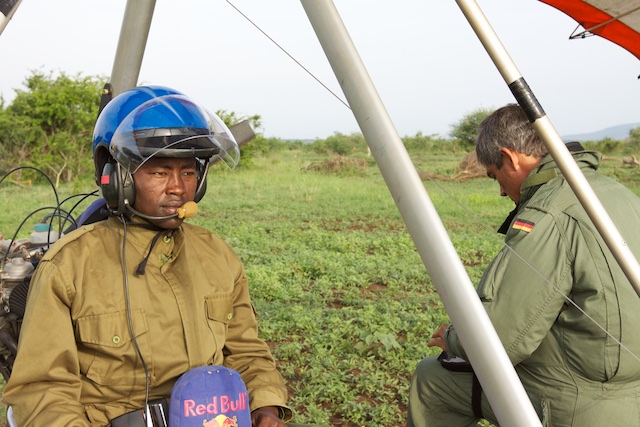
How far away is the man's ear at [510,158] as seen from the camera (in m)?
3.02

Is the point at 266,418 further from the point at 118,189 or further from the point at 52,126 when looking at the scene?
the point at 52,126

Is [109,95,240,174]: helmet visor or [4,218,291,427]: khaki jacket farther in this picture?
[109,95,240,174]: helmet visor

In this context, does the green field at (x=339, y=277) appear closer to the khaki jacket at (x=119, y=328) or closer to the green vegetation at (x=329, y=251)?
the green vegetation at (x=329, y=251)

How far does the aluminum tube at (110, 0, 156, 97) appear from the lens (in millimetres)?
3137

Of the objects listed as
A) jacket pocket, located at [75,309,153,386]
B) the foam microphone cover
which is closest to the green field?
the foam microphone cover

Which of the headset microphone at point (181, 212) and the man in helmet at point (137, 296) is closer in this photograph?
the man in helmet at point (137, 296)

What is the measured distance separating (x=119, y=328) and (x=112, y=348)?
0.21 ft

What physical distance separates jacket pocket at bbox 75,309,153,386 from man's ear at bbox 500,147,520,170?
5.50 feet

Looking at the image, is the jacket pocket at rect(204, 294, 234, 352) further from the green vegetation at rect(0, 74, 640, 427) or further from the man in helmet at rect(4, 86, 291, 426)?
the green vegetation at rect(0, 74, 640, 427)

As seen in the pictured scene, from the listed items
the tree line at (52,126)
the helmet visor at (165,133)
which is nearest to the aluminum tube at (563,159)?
the helmet visor at (165,133)

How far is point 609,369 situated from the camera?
2.61m

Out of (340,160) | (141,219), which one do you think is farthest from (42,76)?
(141,219)

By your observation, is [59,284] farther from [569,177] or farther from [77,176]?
[77,176]

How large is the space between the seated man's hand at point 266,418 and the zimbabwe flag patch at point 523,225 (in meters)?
1.16
